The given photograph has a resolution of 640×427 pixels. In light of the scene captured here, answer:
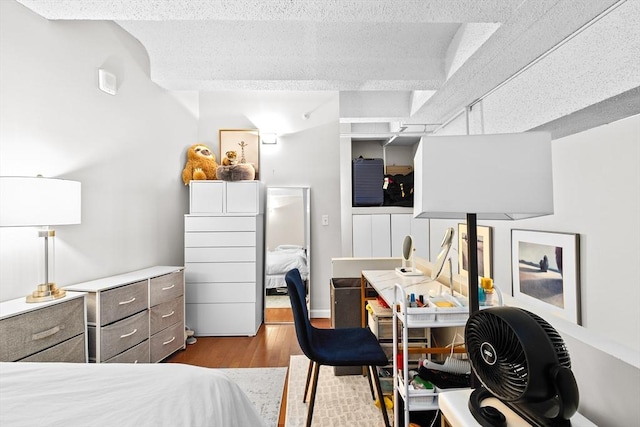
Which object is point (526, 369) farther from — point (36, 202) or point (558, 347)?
point (36, 202)

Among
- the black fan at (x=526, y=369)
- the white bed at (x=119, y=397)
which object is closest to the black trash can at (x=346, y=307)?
the white bed at (x=119, y=397)

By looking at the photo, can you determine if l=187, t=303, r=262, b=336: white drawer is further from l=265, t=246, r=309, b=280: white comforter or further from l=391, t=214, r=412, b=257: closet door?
l=391, t=214, r=412, b=257: closet door

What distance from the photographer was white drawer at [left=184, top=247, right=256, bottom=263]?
3.40 m

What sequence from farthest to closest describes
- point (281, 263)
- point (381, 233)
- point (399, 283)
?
point (381, 233) → point (281, 263) → point (399, 283)

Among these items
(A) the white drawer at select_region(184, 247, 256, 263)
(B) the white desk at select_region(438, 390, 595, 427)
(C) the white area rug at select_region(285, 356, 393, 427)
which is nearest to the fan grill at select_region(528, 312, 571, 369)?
(B) the white desk at select_region(438, 390, 595, 427)

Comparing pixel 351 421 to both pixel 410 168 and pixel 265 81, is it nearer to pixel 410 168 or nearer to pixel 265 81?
pixel 265 81

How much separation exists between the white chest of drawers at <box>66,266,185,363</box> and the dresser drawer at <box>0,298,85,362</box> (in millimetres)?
176

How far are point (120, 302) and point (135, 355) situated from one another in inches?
18.6

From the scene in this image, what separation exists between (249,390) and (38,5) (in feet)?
8.73

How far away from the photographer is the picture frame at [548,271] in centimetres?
127

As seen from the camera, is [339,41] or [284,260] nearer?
[339,41]

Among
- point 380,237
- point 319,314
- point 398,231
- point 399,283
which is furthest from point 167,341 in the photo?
point 398,231

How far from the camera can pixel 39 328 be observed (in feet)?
5.44

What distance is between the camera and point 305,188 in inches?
161
